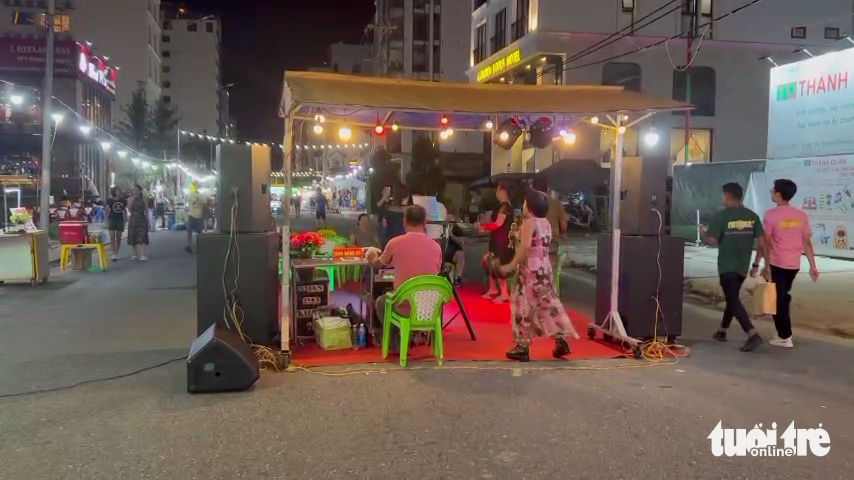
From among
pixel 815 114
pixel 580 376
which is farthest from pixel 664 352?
pixel 815 114

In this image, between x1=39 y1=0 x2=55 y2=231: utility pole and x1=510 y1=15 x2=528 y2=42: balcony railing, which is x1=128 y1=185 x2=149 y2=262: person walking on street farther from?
x1=510 y1=15 x2=528 y2=42: balcony railing

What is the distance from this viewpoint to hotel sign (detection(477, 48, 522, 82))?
3009 centimetres

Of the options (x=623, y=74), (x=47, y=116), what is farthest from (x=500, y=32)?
(x=47, y=116)

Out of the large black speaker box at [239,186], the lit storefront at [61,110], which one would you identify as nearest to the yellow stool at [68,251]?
the large black speaker box at [239,186]

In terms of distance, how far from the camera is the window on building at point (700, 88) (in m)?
29.3

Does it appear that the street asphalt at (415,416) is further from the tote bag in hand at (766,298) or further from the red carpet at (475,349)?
the tote bag in hand at (766,298)

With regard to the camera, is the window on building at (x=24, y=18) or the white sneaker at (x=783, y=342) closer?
the white sneaker at (x=783, y=342)

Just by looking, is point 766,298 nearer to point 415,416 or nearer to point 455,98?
point 455,98

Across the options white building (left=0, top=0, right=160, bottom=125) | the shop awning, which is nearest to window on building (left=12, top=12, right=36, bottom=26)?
white building (left=0, top=0, right=160, bottom=125)

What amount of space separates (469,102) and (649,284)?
2729 millimetres

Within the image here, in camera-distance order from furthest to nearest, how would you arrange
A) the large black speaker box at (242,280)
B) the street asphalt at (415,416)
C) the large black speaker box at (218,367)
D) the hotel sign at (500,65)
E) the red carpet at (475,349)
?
the hotel sign at (500,65) → the red carpet at (475,349) → the large black speaker box at (242,280) → the large black speaker box at (218,367) → the street asphalt at (415,416)

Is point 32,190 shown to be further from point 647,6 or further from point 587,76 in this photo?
point 647,6

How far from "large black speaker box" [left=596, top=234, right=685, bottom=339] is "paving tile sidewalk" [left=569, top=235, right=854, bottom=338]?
274 cm

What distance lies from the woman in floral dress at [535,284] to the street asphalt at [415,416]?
1.22 feet
